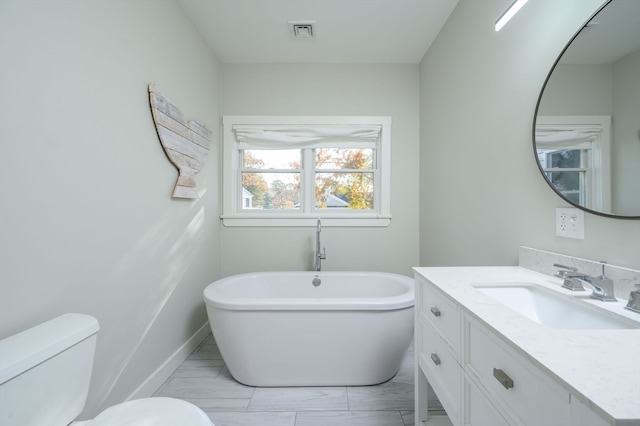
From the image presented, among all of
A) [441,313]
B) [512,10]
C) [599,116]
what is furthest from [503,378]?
[512,10]

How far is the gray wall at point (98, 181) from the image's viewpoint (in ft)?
3.23

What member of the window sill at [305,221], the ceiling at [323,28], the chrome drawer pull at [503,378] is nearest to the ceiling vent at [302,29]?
the ceiling at [323,28]

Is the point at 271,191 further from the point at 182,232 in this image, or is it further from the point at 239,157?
the point at 182,232

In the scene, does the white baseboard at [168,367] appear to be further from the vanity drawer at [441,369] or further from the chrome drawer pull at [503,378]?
the chrome drawer pull at [503,378]

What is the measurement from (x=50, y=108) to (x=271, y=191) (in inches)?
76.3

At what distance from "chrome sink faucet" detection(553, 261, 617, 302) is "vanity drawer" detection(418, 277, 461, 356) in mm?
432

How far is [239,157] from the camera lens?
2936 millimetres

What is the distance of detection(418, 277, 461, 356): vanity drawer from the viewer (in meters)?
0.97

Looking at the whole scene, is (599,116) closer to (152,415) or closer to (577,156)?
(577,156)

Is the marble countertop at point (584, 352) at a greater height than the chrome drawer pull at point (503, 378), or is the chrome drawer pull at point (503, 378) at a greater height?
the marble countertop at point (584, 352)

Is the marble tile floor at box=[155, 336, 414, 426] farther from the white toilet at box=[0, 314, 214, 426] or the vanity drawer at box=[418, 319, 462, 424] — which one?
the white toilet at box=[0, 314, 214, 426]

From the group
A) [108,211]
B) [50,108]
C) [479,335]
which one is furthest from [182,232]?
[479,335]

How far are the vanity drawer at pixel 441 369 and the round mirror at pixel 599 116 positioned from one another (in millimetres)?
756

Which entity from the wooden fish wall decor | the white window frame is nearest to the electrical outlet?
the white window frame
